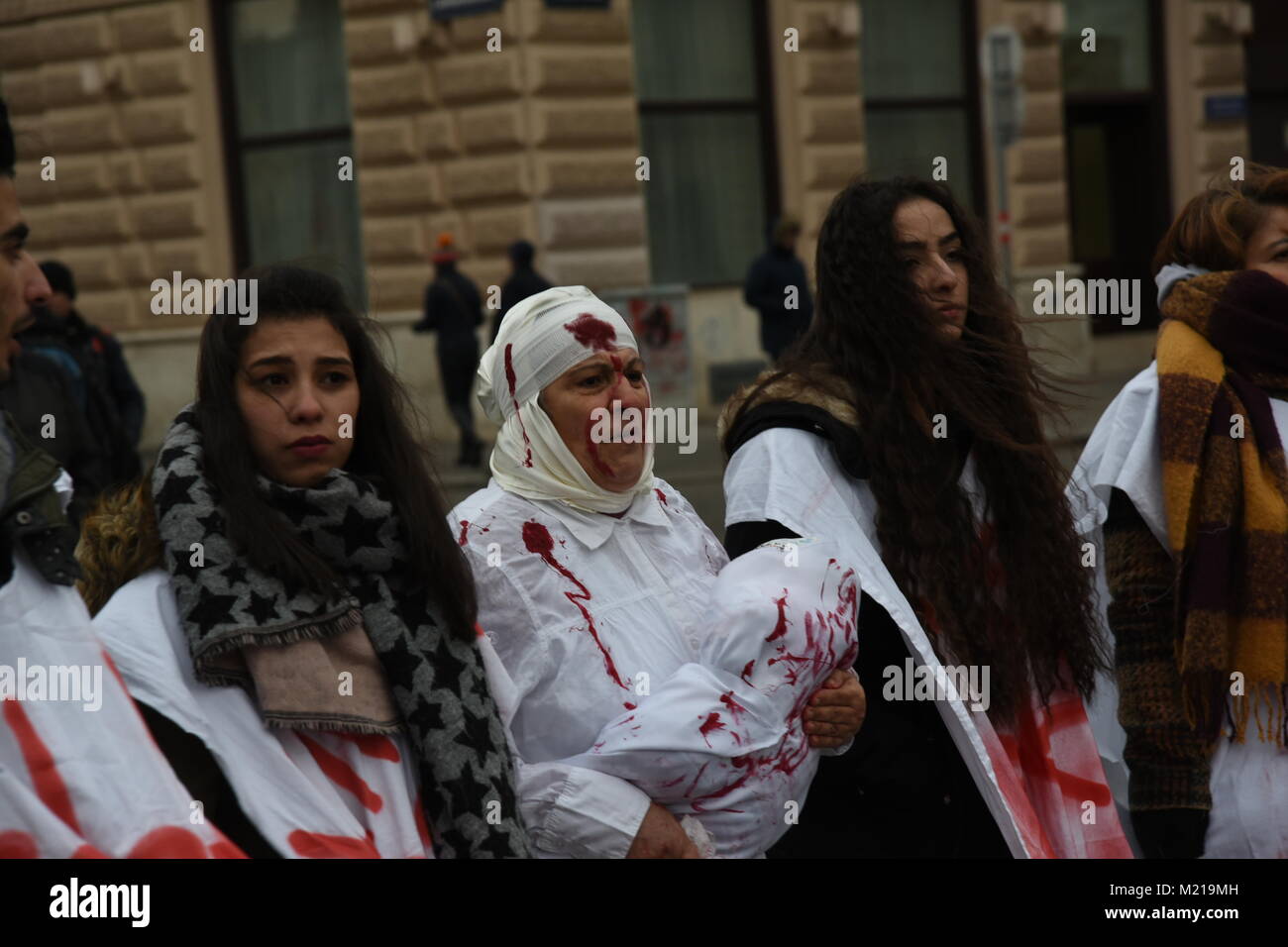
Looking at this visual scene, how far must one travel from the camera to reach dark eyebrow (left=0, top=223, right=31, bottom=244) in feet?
6.86

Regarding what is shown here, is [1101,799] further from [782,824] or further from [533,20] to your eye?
[533,20]

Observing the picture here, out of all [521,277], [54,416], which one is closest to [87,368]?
[54,416]

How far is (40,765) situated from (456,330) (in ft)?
34.8

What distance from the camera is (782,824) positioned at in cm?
259

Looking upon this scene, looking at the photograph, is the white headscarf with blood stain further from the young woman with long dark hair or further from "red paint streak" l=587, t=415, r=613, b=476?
the young woman with long dark hair

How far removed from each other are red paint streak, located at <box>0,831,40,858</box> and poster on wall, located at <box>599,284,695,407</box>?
12.1m

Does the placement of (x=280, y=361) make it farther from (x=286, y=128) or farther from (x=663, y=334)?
(x=286, y=128)

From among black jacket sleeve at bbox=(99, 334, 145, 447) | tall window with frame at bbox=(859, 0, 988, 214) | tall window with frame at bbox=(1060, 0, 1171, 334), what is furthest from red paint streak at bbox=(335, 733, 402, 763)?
tall window with frame at bbox=(1060, 0, 1171, 334)

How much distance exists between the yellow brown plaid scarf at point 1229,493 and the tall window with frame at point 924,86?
1240 centimetres

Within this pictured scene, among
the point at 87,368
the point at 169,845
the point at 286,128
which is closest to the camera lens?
the point at 169,845

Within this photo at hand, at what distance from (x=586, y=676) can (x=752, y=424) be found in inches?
23.7

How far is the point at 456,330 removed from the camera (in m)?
12.4

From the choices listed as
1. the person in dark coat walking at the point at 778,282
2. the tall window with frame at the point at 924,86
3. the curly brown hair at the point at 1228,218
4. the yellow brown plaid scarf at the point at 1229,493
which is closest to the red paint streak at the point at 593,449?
the yellow brown plaid scarf at the point at 1229,493
